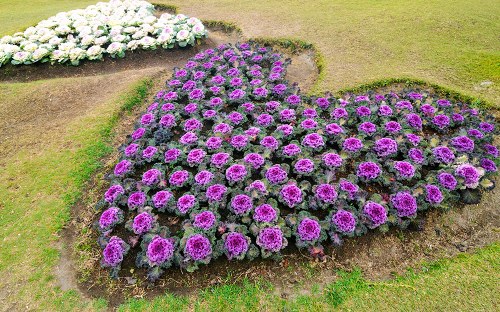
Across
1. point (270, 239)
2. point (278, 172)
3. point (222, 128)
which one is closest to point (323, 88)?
point (222, 128)

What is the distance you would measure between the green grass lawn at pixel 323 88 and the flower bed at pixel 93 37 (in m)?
A: 1.77

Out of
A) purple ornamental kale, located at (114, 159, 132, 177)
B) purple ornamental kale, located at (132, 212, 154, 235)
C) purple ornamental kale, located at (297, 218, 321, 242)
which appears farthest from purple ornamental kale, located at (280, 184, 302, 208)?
purple ornamental kale, located at (114, 159, 132, 177)

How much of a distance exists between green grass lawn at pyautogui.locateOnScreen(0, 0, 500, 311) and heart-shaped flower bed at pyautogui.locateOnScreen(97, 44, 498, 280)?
Result: 0.71 meters

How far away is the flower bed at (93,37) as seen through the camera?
1111 centimetres

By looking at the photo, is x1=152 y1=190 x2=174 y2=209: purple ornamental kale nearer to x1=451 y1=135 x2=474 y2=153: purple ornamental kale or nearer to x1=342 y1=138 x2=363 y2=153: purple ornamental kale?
x1=342 y1=138 x2=363 y2=153: purple ornamental kale

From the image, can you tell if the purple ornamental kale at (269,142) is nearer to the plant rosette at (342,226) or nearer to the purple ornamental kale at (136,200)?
the plant rosette at (342,226)

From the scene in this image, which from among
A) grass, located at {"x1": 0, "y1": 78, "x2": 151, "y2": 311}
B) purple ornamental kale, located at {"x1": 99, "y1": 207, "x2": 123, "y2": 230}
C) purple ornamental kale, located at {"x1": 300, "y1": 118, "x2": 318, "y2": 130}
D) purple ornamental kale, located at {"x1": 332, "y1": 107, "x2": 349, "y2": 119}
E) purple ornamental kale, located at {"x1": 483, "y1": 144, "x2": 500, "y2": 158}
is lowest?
grass, located at {"x1": 0, "y1": 78, "x2": 151, "y2": 311}

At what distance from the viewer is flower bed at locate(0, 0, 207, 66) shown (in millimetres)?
11109

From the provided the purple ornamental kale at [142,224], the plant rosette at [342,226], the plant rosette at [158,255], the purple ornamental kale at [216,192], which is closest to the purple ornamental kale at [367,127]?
the plant rosette at [342,226]

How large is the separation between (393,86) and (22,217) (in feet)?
27.8

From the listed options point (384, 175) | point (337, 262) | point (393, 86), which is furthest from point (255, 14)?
point (337, 262)

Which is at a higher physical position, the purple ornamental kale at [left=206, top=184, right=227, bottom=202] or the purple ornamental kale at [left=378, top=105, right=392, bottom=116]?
the purple ornamental kale at [left=378, top=105, right=392, bottom=116]

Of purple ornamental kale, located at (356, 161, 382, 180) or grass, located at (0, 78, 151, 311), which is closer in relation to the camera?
grass, located at (0, 78, 151, 311)

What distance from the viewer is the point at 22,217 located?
19.3ft
